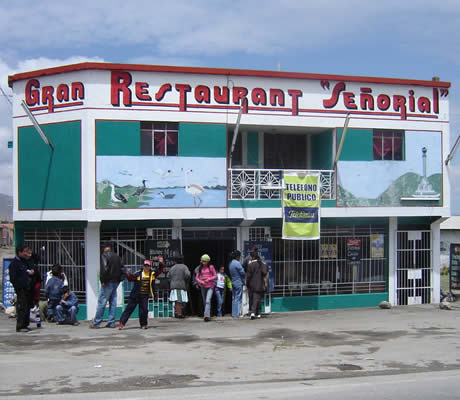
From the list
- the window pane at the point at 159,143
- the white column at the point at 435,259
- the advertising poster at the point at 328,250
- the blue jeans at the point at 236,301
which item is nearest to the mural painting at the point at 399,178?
the white column at the point at 435,259

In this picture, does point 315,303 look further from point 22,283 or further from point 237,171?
point 22,283

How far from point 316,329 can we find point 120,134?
672 centimetres

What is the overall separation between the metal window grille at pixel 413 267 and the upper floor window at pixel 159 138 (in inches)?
282

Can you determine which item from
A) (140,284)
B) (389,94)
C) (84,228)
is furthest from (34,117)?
(389,94)

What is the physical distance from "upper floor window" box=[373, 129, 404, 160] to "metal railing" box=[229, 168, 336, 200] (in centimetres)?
166

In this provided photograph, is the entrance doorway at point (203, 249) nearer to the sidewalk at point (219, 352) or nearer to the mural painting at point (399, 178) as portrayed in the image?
the sidewalk at point (219, 352)

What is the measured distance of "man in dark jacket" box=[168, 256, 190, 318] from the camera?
15555 millimetres

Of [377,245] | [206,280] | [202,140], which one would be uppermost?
[202,140]

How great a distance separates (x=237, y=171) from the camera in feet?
53.8

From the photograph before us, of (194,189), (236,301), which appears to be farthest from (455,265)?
(194,189)

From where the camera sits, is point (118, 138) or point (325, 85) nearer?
point (118, 138)

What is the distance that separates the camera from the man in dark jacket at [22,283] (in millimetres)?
12641

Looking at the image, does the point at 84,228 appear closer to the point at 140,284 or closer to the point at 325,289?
the point at 140,284

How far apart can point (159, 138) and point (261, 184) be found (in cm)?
296
